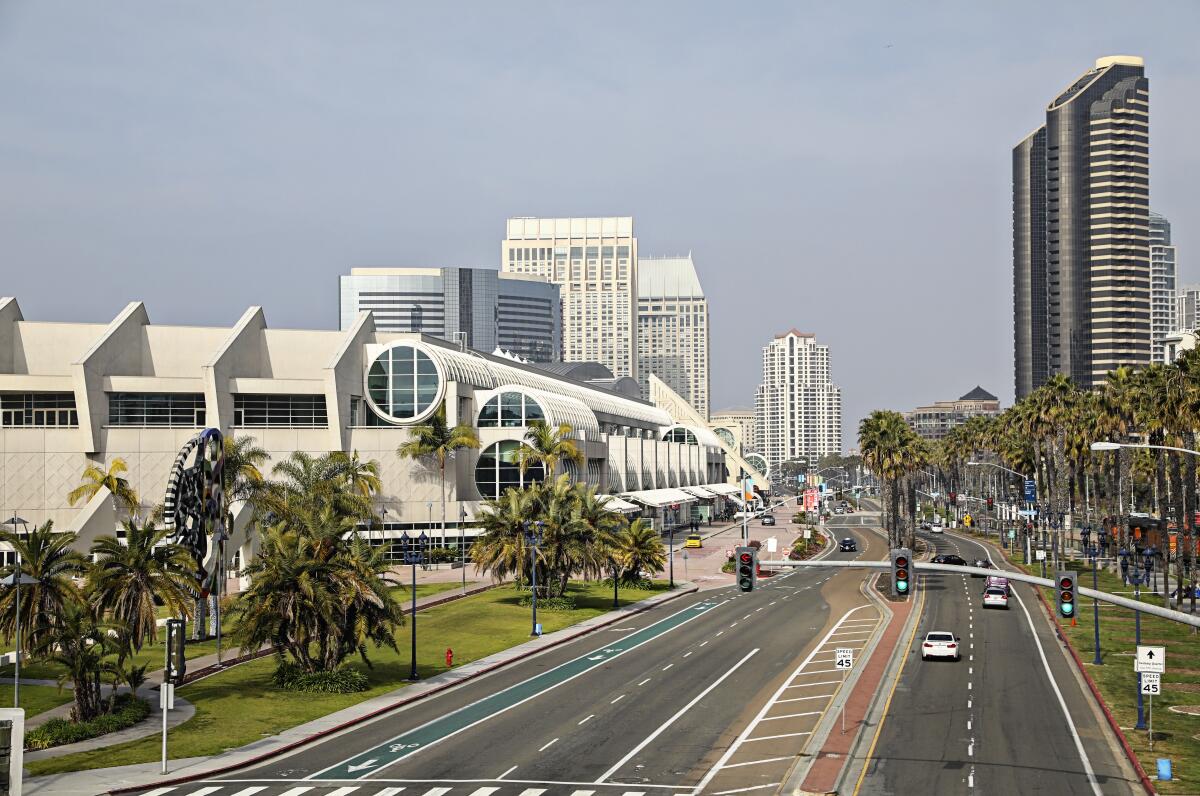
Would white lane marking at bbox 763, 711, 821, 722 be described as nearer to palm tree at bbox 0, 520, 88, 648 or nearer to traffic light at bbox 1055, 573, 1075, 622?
traffic light at bbox 1055, 573, 1075, 622

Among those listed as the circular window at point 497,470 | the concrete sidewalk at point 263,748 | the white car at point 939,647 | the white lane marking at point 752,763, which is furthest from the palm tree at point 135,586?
the circular window at point 497,470

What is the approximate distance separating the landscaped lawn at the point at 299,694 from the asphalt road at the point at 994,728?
848 inches

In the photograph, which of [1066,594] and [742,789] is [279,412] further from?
[1066,594]

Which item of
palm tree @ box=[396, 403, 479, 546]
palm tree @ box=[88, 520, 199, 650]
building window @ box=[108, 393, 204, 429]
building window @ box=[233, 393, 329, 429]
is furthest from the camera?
palm tree @ box=[396, 403, 479, 546]

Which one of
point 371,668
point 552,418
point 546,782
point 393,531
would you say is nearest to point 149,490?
point 393,531

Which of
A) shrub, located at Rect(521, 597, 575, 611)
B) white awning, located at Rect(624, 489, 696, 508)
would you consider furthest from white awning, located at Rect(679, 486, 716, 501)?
shrub, located at Rect(521, 597, 575, 611)

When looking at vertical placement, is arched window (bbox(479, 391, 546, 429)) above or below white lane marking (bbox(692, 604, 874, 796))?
above

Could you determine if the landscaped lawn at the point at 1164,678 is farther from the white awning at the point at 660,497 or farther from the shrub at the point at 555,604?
the white awning at the point at 660,497

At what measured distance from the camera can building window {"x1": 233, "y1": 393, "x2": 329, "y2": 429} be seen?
3952 inches

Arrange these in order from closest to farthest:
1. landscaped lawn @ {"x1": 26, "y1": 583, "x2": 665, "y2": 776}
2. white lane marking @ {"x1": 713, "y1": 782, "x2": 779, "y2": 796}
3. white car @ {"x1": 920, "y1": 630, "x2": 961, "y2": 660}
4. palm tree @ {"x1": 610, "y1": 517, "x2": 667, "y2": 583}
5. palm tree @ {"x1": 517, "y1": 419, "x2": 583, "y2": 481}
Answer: white lane marking @ {"x1": 713, "y1": 782, "x2": 779, "y2": 796} < landscaped lawn @ {"x1": 26, "y1": 583, "x2": 665, "y2": 776} < white car @ {"x1": 920, "y1": 630, "x2": 961, "y2": 660} < palm tree @ {"x1": 610, "y1": 517, "x2": 667, "y2": 583} < palm tree @ {"x1": 517, "y1": 419, "x2": 583, "y2": 481}

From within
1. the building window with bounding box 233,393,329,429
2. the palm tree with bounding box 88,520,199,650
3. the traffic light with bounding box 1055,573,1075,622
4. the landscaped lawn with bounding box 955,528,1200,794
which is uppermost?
the building window with bounding box 233,393,329,429

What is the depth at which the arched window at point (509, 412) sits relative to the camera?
361ft

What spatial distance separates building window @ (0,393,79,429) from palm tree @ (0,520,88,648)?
5407 centimetres

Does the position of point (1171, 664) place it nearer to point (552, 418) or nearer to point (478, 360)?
point (552, 418)
